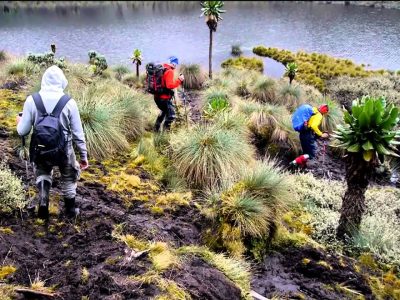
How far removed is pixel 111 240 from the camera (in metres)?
5.62

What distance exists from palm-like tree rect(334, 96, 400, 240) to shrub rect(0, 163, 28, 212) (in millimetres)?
5250

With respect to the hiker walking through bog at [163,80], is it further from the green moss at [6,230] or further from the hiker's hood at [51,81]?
the green moss at [6,230]

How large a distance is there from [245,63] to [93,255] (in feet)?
90.4

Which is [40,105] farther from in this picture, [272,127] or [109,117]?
[272,127]

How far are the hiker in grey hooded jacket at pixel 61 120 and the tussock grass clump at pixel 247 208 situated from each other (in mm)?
2443

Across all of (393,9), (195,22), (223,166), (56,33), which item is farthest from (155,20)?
(223,166)

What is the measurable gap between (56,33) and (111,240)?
43.0m

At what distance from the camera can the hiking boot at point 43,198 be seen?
5.64 meters

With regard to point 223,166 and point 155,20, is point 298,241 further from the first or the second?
point 155,20

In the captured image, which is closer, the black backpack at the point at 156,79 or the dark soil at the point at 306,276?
the dark soil at the point at 306,276

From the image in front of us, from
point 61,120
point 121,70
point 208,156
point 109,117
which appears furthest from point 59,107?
point 121,70

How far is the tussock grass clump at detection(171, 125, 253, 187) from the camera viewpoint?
340 inches

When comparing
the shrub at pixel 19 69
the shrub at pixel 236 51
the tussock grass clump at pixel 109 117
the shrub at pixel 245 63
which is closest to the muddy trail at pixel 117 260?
the tussock grass clump at pixel 109 117

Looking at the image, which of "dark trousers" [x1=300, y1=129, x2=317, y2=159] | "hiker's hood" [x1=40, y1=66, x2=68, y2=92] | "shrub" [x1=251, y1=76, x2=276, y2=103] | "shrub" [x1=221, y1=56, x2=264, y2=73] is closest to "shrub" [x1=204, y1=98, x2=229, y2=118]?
"dark trousers" [x1=300, y1=129, x2=317, y2=159]
